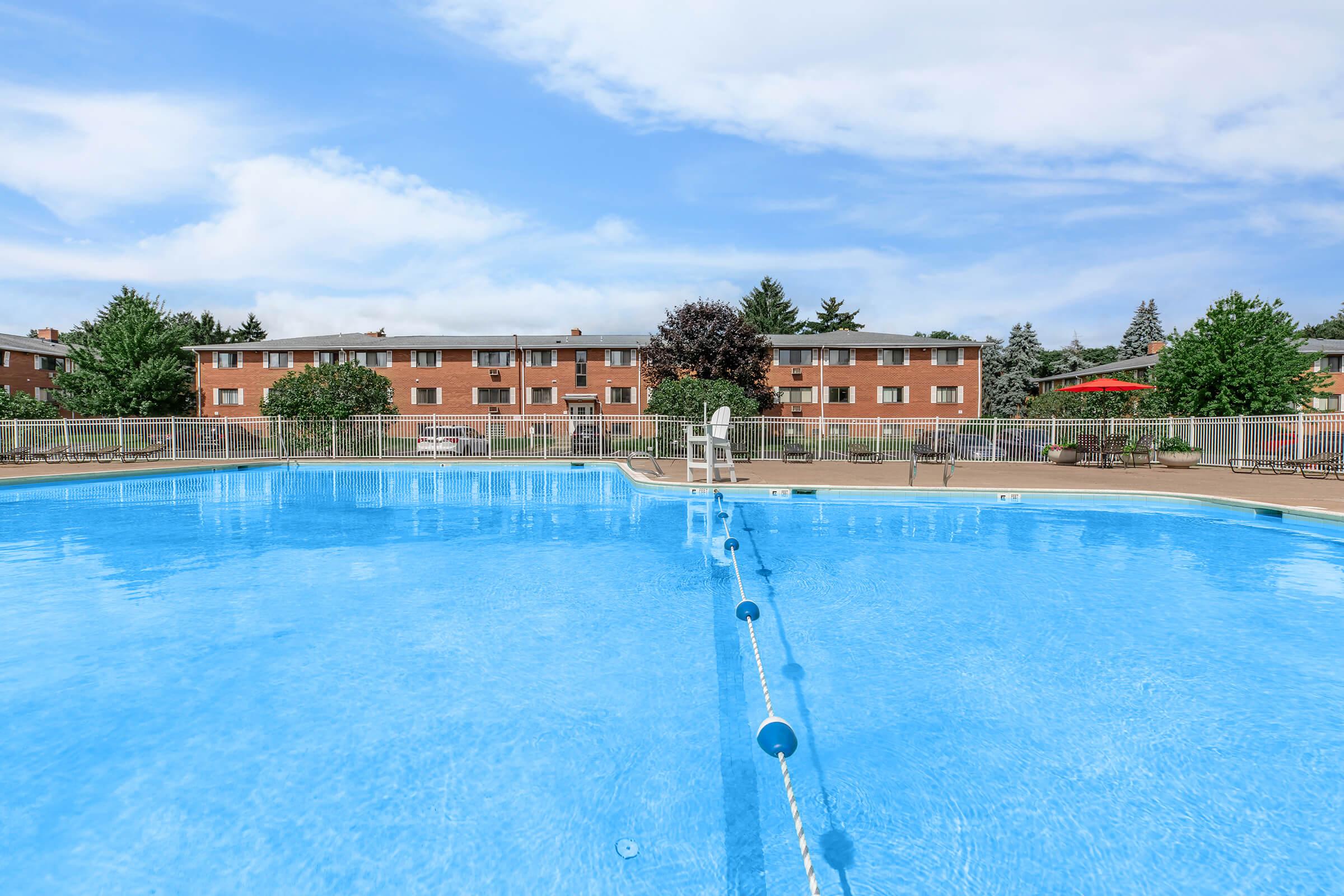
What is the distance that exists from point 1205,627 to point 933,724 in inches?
161

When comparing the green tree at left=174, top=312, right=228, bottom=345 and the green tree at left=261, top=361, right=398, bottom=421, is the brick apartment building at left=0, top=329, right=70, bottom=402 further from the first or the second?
the green tree at left=261, top=361, right=398, bottom=421

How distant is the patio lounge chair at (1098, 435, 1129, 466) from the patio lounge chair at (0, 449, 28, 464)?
117 feet

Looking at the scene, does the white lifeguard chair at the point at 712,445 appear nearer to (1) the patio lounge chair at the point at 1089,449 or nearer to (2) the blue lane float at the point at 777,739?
(1) the patio lounge chair at the point at 1089,449

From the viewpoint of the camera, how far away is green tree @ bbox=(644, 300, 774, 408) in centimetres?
3247

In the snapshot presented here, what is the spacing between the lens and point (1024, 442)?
79.6 feet

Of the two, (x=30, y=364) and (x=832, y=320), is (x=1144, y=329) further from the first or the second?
(x=30, y=364)

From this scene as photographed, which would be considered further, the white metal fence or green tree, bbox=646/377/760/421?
green tree, bbox=646/377/760/421

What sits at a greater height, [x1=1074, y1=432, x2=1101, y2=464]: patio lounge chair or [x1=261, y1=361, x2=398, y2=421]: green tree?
[x1=261, y1=361, x2=398, y2=421]: green tree

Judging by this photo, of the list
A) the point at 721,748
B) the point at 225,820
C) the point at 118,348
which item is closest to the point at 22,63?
the point at 225,820

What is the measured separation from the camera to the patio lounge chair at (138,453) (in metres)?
24.3

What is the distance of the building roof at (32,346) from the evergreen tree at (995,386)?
63426 mm

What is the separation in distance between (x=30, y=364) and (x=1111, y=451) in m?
60.7

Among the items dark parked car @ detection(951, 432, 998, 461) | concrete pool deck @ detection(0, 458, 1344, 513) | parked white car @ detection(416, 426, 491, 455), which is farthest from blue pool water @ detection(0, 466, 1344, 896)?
parked white car @ detection(416, 426, 491, 455)

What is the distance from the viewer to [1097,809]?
376 cm
